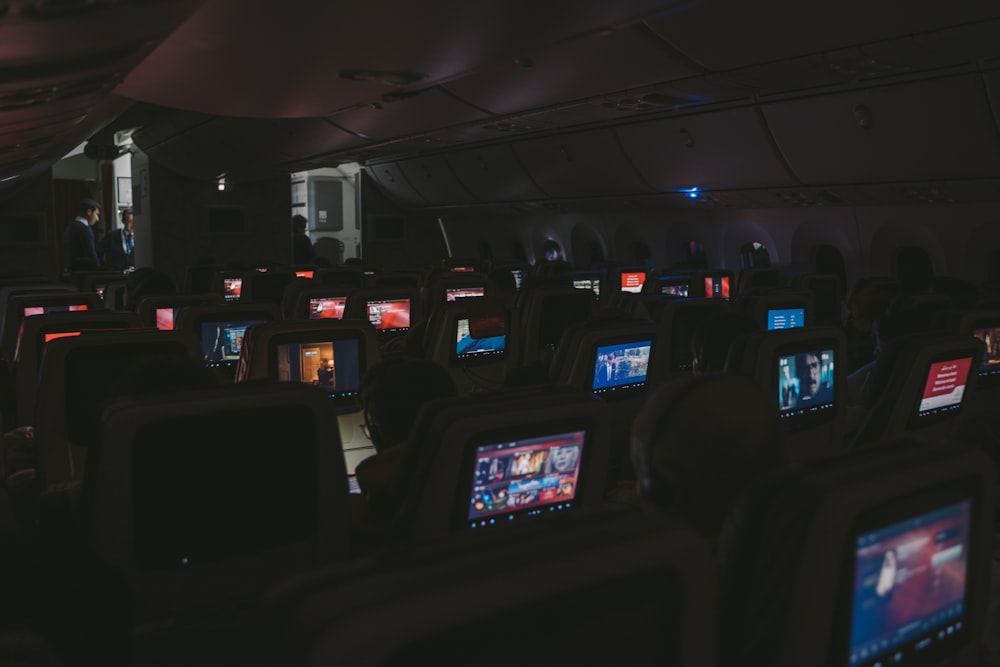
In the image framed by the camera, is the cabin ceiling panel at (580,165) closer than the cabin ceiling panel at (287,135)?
No

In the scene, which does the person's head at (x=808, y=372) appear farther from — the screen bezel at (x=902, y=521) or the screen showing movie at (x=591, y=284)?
the screen showing movie at (x=591, y=284)

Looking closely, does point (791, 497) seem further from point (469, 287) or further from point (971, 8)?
point (469, 287)

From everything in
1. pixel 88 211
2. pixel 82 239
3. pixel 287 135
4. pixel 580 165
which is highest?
pixel 287 135

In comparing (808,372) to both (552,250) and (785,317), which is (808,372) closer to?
(785,317)

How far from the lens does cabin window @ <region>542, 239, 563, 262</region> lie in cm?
2230

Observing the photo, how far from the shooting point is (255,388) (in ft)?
9.29

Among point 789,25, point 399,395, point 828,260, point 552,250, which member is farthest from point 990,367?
point 552,250

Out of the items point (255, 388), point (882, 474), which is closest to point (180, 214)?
point (255, 388)

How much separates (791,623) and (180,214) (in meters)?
23.8

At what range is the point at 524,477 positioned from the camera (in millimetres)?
2803

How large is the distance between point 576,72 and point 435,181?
13.2m

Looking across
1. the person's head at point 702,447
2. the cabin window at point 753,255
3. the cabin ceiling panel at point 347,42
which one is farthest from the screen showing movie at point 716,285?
the person's head at point 702,447

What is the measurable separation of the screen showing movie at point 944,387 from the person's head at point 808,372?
1.81 ft

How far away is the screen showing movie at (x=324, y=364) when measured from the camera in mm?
5402
